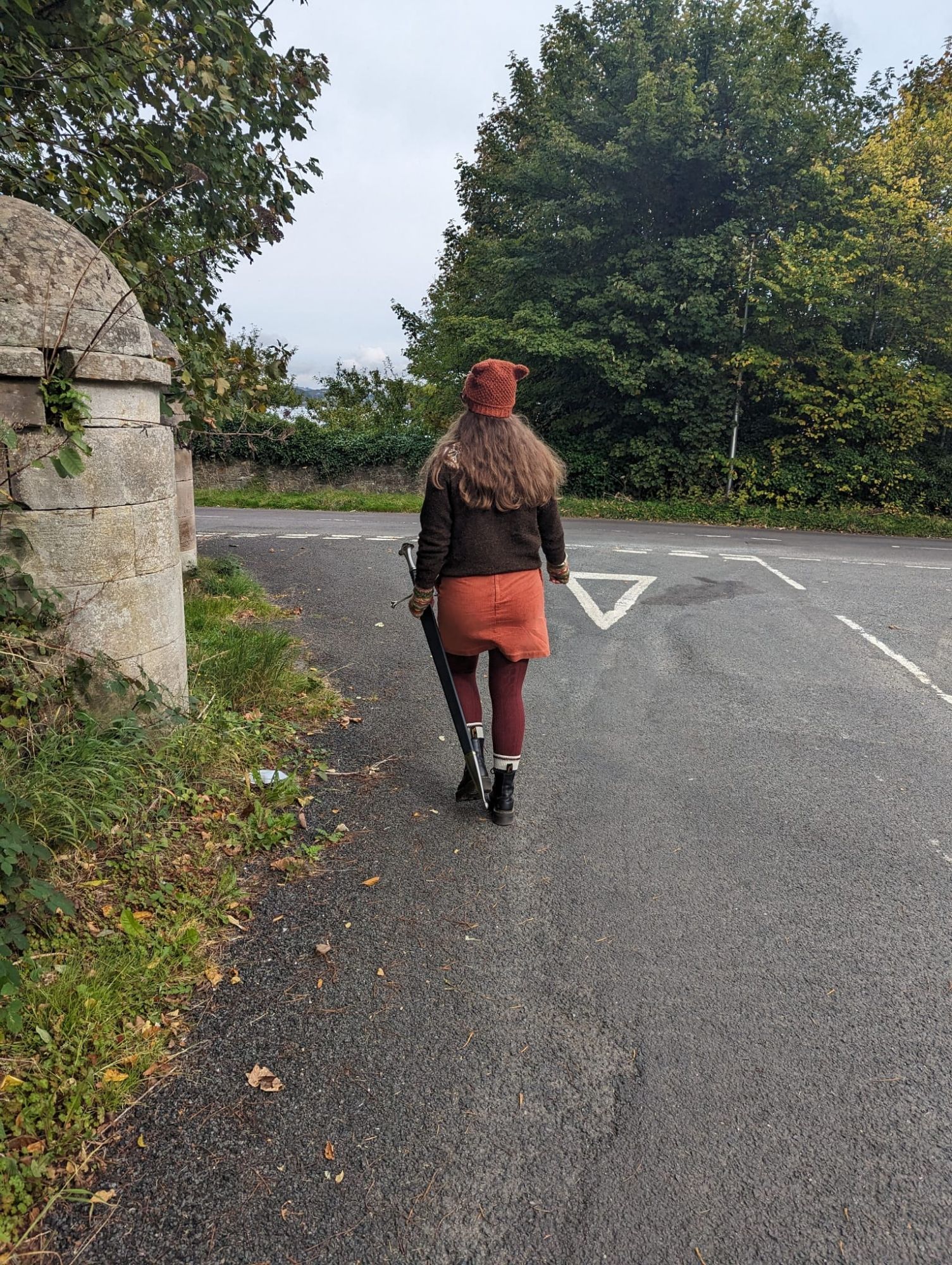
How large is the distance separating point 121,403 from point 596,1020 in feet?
10.5

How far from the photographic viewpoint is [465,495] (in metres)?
3.61

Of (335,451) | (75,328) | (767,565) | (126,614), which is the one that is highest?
(75,328)

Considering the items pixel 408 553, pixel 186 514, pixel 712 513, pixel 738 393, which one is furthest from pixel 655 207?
pixel 408 553

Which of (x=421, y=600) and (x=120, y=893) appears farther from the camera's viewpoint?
(x=421, y=600)

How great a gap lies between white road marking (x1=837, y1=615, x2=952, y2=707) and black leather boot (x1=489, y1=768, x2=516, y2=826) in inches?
145

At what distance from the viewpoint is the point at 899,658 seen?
6984 millimetres

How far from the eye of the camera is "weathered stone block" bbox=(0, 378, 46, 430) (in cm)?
329

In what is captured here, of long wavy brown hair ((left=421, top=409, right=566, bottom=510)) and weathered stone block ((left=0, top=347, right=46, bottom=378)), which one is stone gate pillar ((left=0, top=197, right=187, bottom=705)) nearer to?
weathered stone block ((left=0, top=347, right=46, bottom=378))

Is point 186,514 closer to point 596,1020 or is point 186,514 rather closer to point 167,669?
point 167,669

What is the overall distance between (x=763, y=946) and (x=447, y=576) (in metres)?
2.03

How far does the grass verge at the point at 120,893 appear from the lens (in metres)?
2.17

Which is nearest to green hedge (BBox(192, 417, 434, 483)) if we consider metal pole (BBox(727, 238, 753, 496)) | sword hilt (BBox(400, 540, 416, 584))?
metal pole (BBox(727, 238, 753, 496))

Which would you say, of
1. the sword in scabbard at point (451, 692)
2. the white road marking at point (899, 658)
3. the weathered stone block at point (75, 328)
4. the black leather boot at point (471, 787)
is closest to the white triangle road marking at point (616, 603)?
the white road marking at point (899, 658)

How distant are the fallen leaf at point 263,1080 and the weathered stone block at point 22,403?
Result: 2575 millimetres
